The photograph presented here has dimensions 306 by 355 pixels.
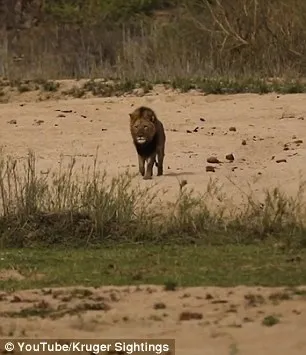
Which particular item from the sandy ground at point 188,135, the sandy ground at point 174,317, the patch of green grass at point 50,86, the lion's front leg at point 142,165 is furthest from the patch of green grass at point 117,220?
the patch of green grass at point 50,86

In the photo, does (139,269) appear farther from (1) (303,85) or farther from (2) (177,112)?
(1) (303,85)

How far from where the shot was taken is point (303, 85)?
24531mm

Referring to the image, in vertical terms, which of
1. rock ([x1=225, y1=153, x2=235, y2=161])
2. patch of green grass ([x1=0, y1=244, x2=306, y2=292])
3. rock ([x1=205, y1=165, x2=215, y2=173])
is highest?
rock ([x1=225, y1=153, x2=235, y2=161])

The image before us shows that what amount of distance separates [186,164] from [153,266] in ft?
19.8

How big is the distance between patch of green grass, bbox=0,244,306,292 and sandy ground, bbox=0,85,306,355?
0.57 metres

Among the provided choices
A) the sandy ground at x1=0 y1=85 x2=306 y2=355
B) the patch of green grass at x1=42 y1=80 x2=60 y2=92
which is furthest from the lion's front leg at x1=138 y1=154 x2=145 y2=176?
the patch of green grass at x1=42 y1=80 x2=60 y2=92

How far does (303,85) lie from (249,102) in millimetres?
1555

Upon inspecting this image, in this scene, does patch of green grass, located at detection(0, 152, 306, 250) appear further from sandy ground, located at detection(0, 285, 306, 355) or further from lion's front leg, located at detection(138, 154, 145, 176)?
sandy ground, located at detection(0, 285, 306, 355)

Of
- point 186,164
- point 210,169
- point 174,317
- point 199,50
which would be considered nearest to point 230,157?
point 186,164

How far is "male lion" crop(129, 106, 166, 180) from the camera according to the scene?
16391 millimetres

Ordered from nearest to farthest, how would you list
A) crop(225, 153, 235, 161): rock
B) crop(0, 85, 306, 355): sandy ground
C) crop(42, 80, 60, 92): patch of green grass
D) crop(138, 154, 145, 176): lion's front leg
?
crop(0, 85, 306, 355): sandy ground
crop(138, 154, 145, 176): lion's front leg
crop(225, 153, 235, 161): rock
crop(42, 80, 60, 92): patch of green grass

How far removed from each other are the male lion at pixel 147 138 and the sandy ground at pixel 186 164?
0.23 metres

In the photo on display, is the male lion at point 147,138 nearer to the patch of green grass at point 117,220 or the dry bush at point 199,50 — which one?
the patch of green grass at point 117,220

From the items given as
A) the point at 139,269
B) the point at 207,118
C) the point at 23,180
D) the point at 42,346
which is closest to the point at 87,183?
→ the point at 23,180
